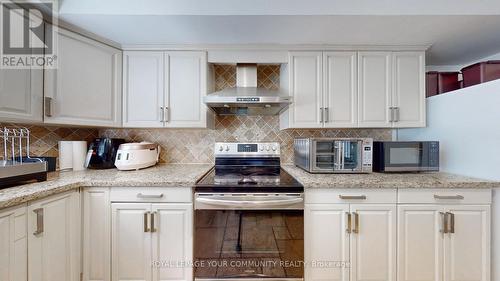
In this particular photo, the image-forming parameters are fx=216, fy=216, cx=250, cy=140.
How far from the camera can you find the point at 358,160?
176 centimetres

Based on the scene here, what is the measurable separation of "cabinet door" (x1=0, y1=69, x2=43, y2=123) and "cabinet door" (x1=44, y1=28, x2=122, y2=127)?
5 cm

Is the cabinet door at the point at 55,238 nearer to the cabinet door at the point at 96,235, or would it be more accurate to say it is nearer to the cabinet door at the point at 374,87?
the cabinet door at the point at 96,235

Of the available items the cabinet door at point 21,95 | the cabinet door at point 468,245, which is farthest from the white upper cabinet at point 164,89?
the cabinet door at point 468,245

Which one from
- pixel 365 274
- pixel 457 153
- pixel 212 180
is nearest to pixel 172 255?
pixel 212 180

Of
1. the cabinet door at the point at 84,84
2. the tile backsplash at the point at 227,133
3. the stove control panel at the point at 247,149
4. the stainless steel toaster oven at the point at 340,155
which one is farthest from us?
the tile backsplash at the point at 227,133

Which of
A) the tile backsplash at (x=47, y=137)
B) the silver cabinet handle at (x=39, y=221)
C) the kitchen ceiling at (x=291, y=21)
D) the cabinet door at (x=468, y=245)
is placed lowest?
the cabinet door at (x=468, y=245)

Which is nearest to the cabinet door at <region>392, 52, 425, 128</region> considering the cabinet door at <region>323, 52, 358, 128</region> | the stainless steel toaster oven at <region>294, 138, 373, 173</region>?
the cabinet door at <region>323, 52, 358, 128</region>

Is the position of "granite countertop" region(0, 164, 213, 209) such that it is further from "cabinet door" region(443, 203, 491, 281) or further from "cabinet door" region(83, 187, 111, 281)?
"cabinet door" region(443, 203, 491, 281)

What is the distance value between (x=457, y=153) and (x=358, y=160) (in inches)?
31.0

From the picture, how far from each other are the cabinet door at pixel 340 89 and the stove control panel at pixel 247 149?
54 cm

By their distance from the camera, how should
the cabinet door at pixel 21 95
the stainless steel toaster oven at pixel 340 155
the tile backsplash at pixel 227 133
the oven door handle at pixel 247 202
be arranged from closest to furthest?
the cabinet door at pixel 21 95 < the oven door handle at pixel 247 202 < the stainless steel toaster oven at pixel 340 155 < the tile backsplash at pixel 227 133

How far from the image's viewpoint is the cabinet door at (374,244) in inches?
58.5

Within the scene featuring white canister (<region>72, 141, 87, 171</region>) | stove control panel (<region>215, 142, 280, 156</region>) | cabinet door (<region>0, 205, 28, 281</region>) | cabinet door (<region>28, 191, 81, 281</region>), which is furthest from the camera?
stove control panel (<region>215, 142, 280, 156</region>)

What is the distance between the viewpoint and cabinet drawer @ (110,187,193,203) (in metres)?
1.48
